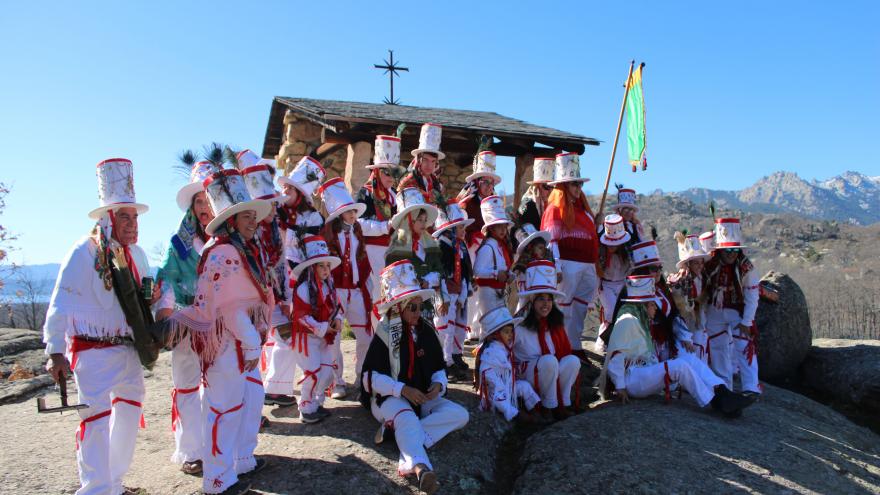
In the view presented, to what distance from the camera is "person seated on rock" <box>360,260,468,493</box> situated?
451 centimetres

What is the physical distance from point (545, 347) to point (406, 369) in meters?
1.38

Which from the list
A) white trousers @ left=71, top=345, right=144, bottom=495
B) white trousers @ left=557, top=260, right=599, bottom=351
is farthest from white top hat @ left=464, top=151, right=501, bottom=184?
white trousers @ left=71, top=345, right=144, bottom=495

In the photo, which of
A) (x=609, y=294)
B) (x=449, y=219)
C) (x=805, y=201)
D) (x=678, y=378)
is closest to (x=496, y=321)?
(x=449, y=219)

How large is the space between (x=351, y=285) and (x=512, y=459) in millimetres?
1944

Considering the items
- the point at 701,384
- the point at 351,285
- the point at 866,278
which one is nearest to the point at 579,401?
the point at 701,384

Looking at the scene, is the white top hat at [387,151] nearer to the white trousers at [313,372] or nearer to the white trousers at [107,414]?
the white trousers at [313,372]

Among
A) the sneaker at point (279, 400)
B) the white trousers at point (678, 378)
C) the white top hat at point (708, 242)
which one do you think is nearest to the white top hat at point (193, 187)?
the sneaker at point (279, 400)

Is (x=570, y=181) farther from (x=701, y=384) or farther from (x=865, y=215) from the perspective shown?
(x=865, y=215)

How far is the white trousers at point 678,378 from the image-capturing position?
→ 17.8 ft

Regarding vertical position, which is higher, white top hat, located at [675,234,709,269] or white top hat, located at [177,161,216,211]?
white top hat, located at [177,161,216,211]

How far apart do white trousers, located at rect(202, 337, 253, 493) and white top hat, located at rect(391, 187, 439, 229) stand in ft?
7.09

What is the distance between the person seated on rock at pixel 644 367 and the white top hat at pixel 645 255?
0.27m

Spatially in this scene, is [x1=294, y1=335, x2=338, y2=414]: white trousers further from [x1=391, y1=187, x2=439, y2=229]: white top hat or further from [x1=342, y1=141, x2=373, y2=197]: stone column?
[x1=342, y1=141, x2=373, y2=197]: stone column

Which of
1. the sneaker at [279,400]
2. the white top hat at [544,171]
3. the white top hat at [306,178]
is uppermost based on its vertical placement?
the white top hat at [544,171]
